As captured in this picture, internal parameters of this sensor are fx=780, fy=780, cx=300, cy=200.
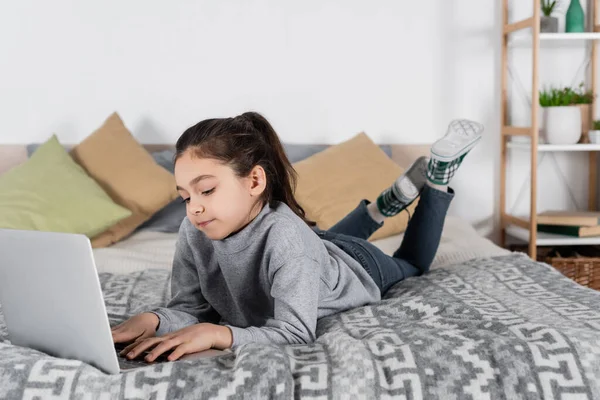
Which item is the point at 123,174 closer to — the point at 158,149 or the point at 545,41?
the point at 158,149

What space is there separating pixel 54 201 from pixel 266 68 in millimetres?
1039

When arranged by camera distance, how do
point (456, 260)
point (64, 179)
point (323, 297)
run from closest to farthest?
point (323, 297) → point (456, 260) → point (64, 179)

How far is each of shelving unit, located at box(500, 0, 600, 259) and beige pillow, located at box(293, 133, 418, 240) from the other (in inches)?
19.2

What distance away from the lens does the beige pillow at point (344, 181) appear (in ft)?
8.98

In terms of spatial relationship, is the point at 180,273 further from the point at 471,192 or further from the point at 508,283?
the point at 471,192

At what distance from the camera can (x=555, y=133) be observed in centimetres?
297

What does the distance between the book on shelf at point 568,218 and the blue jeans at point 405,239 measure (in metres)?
0.97

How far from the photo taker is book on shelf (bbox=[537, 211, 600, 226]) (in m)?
2.93

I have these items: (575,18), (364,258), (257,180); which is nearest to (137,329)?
(257,180)

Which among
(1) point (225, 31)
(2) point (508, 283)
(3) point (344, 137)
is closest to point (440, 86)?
(3) point (344, 137)

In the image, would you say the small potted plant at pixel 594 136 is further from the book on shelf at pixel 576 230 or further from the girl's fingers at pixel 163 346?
the girl's fingers at pixel 163 346

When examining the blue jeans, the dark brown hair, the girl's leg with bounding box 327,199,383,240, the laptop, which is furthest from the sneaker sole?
the laptop

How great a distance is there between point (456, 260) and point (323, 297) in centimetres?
83

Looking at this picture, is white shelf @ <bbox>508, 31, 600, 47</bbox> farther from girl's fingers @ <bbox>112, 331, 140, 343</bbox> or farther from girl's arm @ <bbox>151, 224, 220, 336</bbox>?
girl's fingers @ <bbox>112, 331, 140, 343</bbox>
